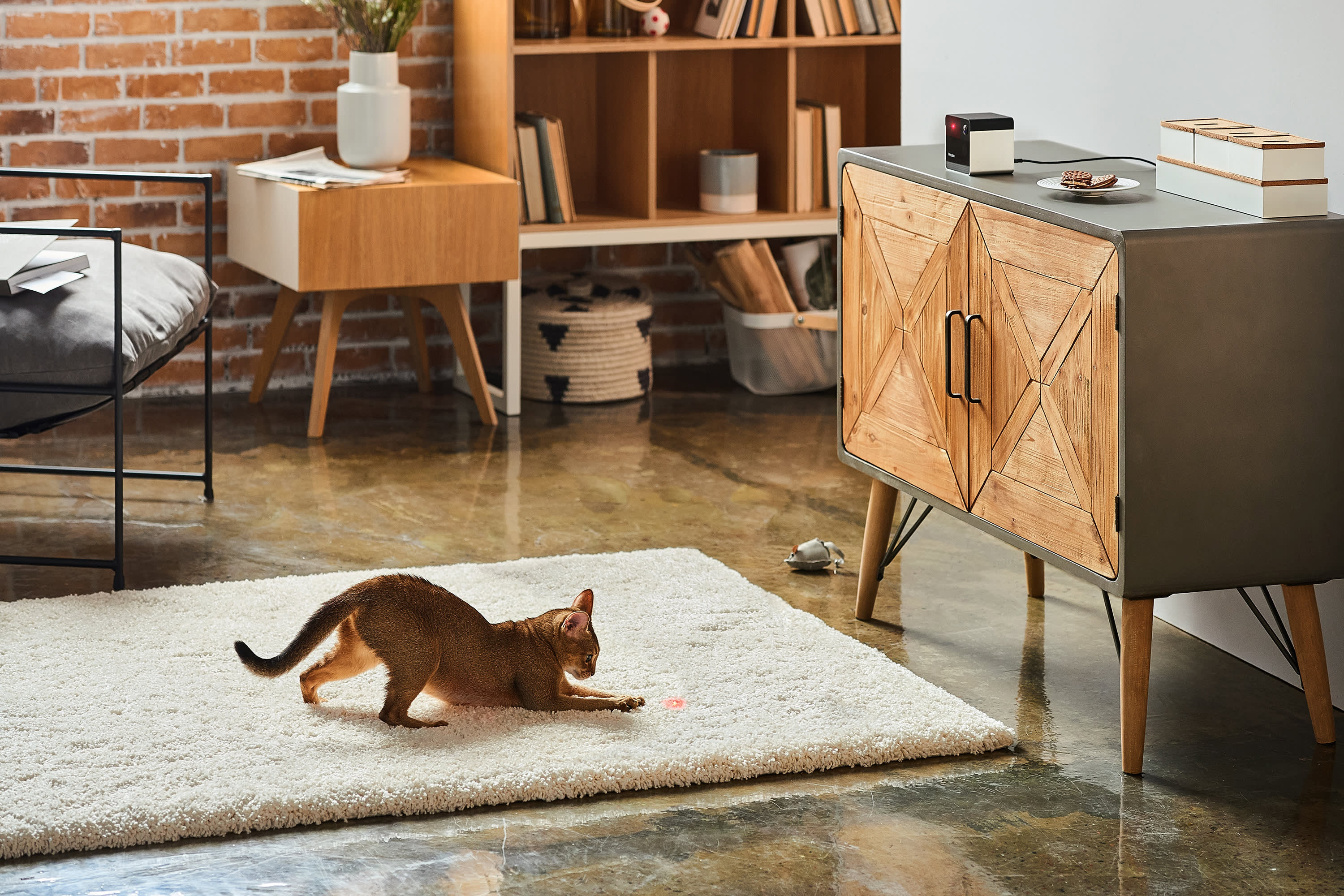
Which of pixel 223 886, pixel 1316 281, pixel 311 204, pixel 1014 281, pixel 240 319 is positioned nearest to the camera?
pixel 223 886

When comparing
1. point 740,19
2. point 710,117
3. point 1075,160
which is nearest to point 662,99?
point 710,117

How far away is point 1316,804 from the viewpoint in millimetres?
2162

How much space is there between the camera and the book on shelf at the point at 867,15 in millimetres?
4637

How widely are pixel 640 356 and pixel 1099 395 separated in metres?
2.44

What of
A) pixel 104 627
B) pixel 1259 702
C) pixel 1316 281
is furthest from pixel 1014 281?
pixel 104 627

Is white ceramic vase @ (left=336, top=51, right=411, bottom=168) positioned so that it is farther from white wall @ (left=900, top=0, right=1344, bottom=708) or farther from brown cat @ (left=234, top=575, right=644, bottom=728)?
brown cat @ (left=234, top=575, right=644, bottom=728)

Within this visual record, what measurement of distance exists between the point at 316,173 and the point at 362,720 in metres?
1.99

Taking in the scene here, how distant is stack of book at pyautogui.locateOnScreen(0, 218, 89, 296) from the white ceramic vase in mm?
1088

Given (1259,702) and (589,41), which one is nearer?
(1259,702)

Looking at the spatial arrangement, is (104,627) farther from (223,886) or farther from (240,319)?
(240,319)

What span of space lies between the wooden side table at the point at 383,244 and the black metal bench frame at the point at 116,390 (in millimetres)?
410

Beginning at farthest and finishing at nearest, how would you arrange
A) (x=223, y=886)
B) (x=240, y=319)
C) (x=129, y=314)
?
(x=240, y=319) → (x=129, y=314) → (x=223, y=886)

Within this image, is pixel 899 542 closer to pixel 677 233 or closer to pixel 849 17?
pixel 677 233

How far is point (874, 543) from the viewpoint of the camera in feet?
9.35
